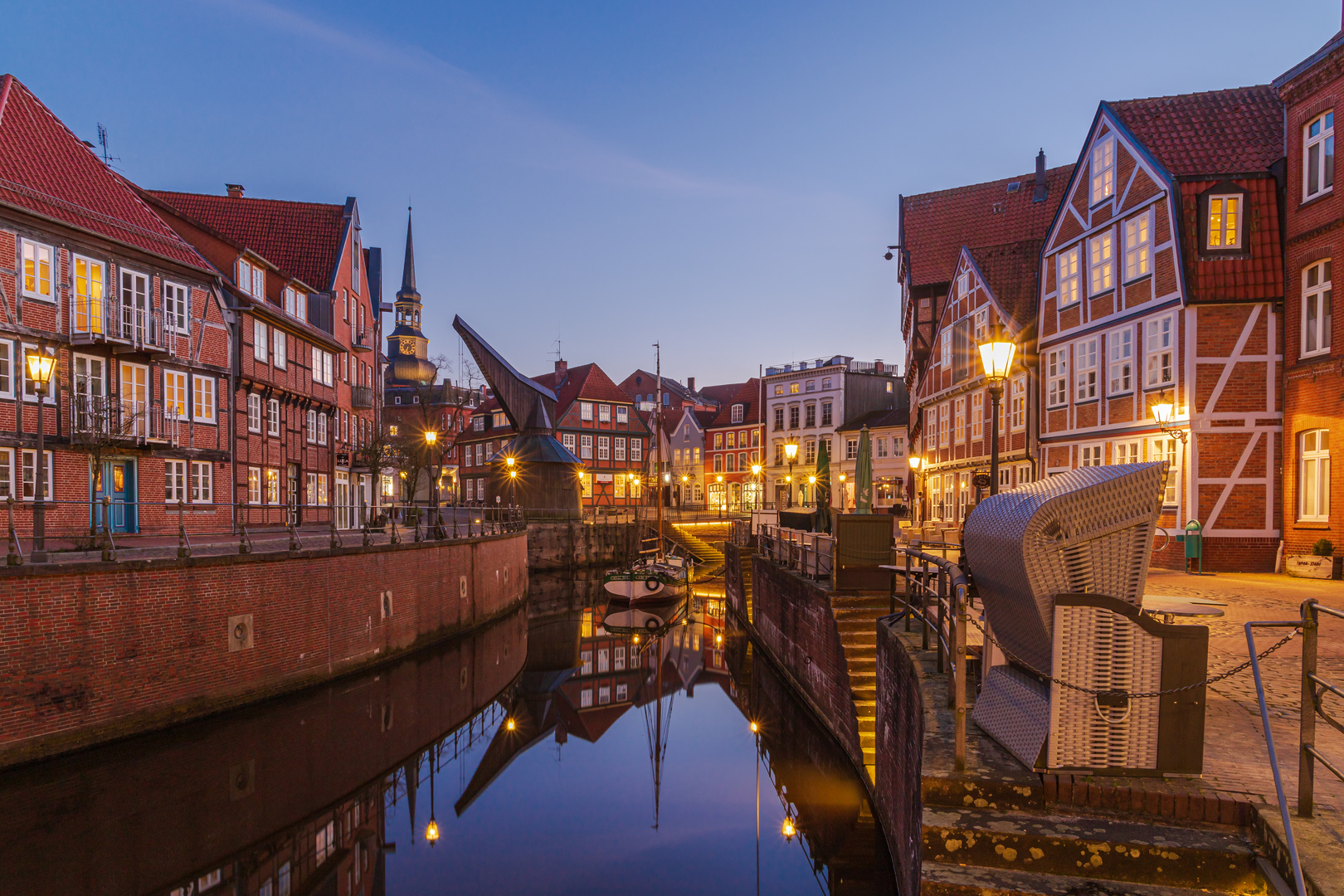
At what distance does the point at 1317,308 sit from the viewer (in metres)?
18.6

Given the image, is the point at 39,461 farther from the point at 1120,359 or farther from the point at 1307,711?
the point at 1120,359

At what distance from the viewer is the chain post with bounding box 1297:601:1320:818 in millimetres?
4453

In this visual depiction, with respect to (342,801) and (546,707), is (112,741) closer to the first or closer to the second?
(342,801)

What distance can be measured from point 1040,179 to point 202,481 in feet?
118

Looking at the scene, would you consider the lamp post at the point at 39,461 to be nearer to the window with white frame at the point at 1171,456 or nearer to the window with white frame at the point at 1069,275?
the window with white frame at the point at 1171,456

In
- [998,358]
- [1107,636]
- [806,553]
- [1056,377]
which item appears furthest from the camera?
[1056,377]

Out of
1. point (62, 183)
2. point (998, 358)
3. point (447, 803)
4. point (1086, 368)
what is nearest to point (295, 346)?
point (62, 183)

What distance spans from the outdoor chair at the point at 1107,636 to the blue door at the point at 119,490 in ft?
70.7

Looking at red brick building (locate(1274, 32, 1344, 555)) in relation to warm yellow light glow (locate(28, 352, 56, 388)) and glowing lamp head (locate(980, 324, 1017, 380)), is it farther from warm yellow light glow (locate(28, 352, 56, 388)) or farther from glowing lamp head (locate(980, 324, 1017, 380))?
warm yellow light glow (locate(28, 352, 56, 388))

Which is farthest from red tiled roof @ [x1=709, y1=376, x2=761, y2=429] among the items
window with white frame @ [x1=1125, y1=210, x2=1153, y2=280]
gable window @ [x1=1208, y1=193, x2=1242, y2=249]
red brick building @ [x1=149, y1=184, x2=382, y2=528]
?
gable window @ [x1=1208, y1=193, x2=1242, y2=249]

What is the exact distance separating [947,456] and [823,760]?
23.1 m

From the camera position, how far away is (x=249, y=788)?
11.5 meters

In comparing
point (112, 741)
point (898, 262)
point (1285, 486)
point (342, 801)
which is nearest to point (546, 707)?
point (342, 801)

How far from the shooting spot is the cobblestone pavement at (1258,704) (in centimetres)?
522
